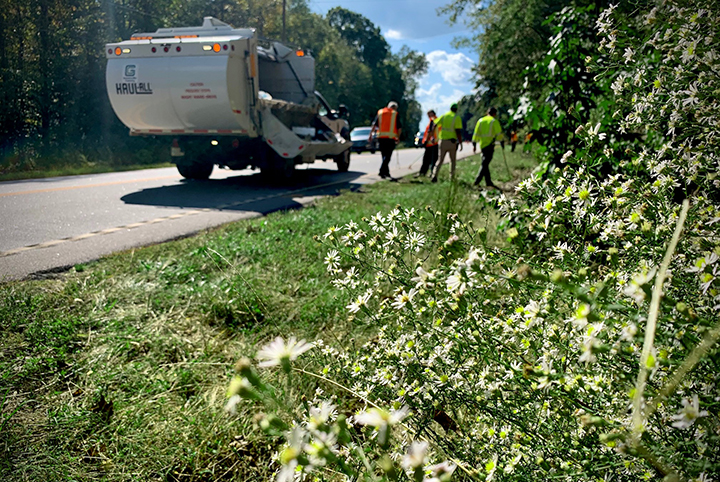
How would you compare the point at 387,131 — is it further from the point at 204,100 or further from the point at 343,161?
the point at 204,100

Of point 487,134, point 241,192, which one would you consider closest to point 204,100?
point 241,192

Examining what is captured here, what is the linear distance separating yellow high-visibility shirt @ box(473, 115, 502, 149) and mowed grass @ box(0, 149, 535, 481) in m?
7.15

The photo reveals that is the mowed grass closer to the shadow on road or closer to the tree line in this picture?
the shadow on road

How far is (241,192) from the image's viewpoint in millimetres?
9961

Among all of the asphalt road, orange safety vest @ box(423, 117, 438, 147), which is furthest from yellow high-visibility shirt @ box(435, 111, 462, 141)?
the asphalt road

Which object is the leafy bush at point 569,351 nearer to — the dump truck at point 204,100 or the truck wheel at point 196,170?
the dump truck at point 204,100

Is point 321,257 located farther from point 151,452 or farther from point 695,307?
point 695,307

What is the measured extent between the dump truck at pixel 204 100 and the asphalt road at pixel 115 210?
642 mm

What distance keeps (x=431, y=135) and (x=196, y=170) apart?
587 centimetres

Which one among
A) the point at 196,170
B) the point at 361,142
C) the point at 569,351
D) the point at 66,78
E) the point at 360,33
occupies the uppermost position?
the point at 360,33

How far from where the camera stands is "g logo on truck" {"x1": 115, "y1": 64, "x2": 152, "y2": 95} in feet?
33.3

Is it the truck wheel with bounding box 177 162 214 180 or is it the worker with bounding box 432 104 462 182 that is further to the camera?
the truck wheel with bounding box 177 162 214 180

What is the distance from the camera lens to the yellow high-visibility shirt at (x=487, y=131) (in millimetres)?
10891

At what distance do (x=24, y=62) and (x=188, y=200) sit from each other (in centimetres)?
1381
